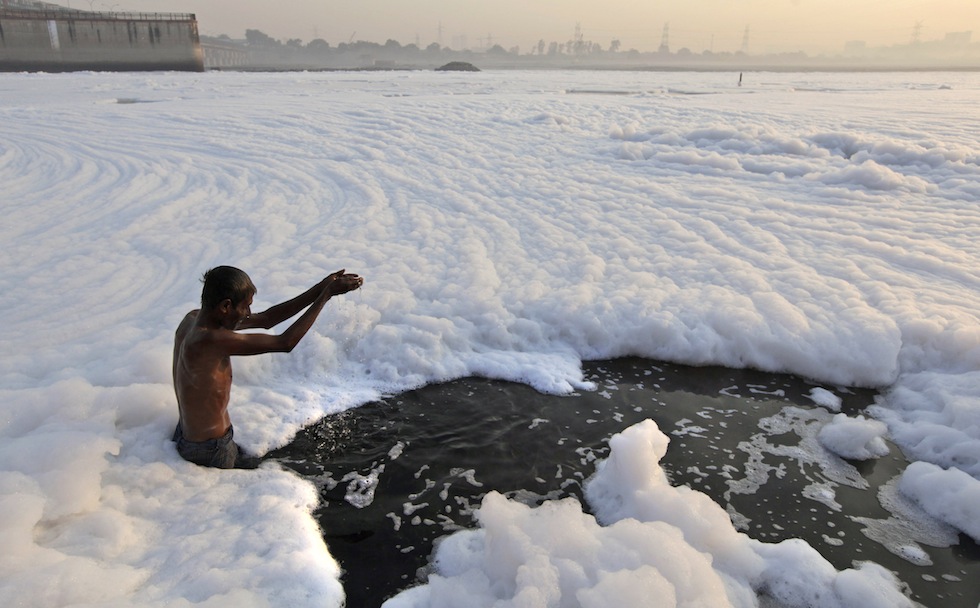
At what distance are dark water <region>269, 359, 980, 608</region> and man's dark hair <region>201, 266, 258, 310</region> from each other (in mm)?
992

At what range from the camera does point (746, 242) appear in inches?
235

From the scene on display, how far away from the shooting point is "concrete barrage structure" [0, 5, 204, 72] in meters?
39.9

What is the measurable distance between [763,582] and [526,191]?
6.00 m

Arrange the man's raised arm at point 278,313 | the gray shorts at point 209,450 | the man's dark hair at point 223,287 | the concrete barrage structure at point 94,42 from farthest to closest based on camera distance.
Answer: the concrete barrage structure at point 94,42
the man's raised arm at point 278,313
the gray shorts at point 209,450
the man's dark hair at point 223,287

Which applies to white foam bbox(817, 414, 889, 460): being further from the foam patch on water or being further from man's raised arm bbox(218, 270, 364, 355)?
man's raised arm bbox(218, 270, 364, 355)

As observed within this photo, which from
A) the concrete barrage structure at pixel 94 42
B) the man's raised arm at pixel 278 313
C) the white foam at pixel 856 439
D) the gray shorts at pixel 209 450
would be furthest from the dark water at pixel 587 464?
the concrete barrage structure at pixel 94 42

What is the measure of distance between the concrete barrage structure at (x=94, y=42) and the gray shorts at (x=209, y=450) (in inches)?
1951

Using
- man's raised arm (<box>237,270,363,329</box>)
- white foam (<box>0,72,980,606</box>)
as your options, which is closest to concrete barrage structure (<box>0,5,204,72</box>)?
white foam (<box>0,72,980,606</box>)

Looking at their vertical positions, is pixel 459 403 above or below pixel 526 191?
below

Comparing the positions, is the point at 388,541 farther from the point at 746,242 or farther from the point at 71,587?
the point at 746,242

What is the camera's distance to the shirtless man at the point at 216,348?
258 cm

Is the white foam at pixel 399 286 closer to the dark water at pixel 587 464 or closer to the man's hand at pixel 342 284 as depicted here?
the dark water at pixel 587 464

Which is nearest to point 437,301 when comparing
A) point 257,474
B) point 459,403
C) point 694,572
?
point 459,403

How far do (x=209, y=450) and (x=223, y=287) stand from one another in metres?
0.91
